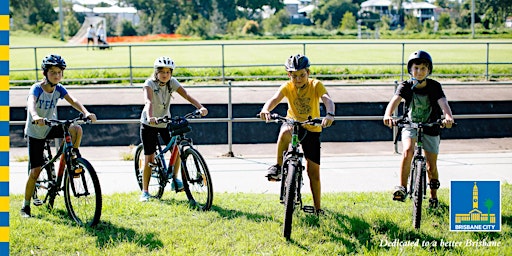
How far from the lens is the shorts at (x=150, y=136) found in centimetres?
796

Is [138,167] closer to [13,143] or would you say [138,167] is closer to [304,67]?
[304,67]

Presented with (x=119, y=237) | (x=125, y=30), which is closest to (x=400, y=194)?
(x=119, y=237)

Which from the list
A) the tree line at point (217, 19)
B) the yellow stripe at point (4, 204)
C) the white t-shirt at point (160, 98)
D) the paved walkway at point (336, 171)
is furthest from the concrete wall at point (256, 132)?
the tree line at point (217, 19)

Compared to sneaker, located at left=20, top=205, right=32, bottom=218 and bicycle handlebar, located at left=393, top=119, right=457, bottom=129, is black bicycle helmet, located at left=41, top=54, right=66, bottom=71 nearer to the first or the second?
sneaker, located at left=20, top=205, right=32, bottom=218

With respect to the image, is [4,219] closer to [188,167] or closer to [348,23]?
[188,167]

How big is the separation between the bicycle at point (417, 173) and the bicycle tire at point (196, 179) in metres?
1.98

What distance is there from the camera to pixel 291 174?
261 inches

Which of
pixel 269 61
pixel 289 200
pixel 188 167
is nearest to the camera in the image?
pixel 289 200

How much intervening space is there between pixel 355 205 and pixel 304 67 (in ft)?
5.75

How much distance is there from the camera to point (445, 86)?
19609 millimetres

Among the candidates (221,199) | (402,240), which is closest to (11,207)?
(221,199)

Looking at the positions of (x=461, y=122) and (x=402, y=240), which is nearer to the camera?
(x=402, y=240)

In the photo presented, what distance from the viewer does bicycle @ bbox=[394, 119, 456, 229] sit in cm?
682

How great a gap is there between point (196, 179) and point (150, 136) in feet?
2.52
